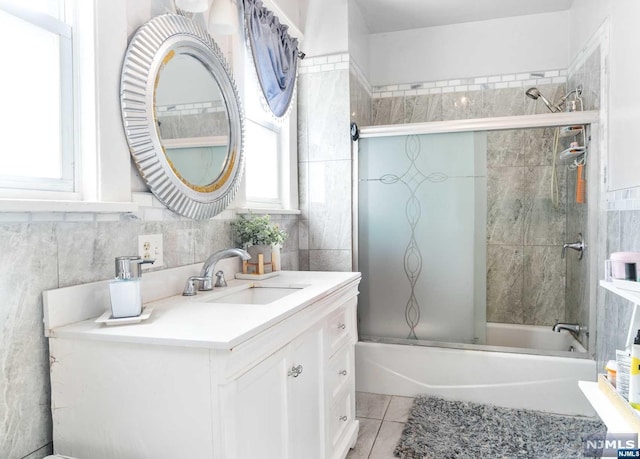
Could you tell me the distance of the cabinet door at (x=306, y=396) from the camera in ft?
4.60

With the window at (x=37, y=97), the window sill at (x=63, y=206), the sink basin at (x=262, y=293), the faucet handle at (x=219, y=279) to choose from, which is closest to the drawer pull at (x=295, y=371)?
the sink basin at (x=262, y=293)

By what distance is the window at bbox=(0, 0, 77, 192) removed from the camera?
1.08m

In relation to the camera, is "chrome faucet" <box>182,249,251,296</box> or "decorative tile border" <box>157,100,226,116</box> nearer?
"decorative tile border" <box>157,100,226,116</box>

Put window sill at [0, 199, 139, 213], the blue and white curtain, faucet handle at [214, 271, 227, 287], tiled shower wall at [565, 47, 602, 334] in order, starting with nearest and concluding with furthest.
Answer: window sill at [0, 199, 139, 213]
faucet handle at [214, 271, 227, 287]
the blue and white curtain
tiled shower wall at [565, 47, 602, 334]

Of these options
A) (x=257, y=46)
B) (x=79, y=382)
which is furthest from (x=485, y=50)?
(x=79, y=382)

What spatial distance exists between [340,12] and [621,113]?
1.74 metres

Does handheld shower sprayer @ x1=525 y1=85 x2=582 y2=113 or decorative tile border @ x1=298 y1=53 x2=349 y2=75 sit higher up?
decorative tile border @ x1=298 y1=53 x2=349 y2=75

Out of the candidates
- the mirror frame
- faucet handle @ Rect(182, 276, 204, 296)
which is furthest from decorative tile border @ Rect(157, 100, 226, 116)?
faucet handle @ Rect(182, 276, 204, 296)

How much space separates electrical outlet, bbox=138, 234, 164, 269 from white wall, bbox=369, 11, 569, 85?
8.62ft

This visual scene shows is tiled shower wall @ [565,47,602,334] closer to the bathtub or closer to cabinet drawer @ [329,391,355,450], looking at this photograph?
the bathtub

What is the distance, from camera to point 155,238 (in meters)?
1.53

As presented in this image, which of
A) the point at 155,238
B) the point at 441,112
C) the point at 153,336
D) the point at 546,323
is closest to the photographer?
the point at 153,336

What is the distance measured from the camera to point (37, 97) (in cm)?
116

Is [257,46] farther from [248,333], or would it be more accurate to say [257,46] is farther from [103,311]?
[248,333]
